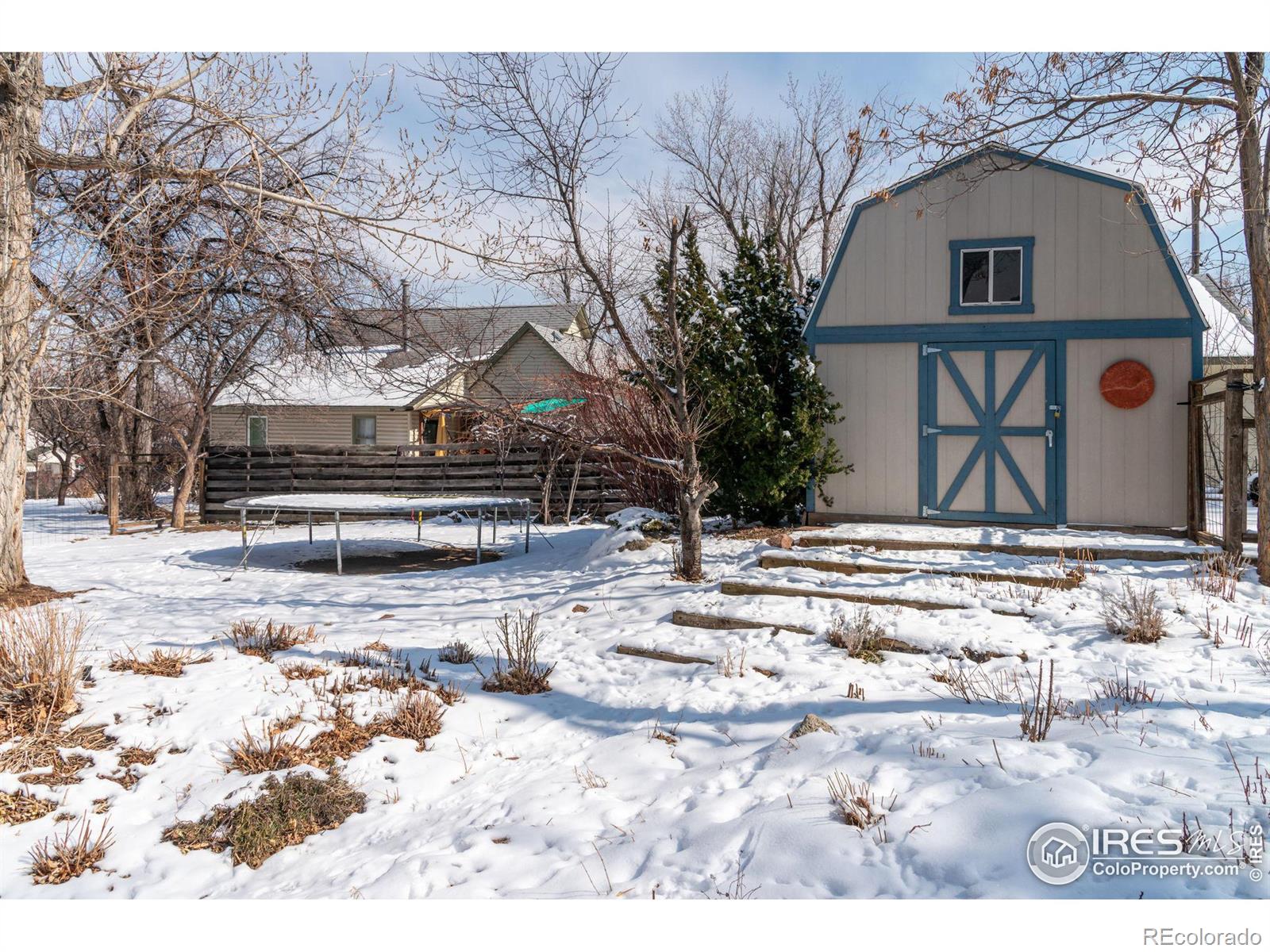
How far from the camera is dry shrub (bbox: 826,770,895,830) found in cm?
311

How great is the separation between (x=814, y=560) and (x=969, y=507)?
267 cm

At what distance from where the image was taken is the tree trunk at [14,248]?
22.2 ft

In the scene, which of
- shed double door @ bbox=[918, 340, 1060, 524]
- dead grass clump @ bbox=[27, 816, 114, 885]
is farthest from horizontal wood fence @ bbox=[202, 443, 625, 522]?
dead grass clump @ bbox=[27, 816, 114, 885]

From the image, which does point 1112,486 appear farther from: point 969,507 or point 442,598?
point 442,598

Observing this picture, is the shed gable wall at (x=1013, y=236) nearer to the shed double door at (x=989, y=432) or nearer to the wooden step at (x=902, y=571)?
the shed double door at (x=989, y=432)

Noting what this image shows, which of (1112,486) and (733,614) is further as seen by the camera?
(1112,486)

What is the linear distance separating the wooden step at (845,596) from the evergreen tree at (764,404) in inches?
91.4

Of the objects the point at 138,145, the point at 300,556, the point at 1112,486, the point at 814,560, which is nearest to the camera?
the point at 138,145

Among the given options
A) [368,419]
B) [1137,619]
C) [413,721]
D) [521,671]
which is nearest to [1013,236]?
[1137,619]

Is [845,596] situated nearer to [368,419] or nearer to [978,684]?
[978,684]

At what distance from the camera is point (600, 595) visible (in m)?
7.59

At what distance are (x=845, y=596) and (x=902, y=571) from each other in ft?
3.15

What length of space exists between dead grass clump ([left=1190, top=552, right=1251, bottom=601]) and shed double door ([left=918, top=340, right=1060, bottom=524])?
6.46 feet

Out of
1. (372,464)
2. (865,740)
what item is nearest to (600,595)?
(865,740)
